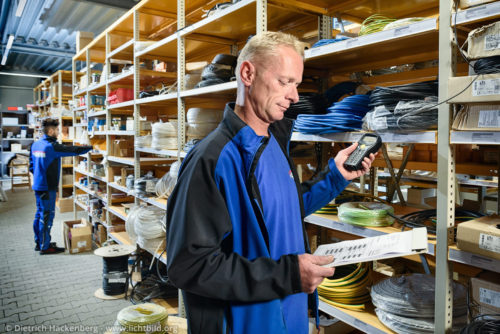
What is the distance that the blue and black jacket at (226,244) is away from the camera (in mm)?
1196

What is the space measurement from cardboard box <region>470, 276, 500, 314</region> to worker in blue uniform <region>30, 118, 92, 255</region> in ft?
19.0

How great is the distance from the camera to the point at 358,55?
7.57 ft

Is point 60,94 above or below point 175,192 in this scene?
above

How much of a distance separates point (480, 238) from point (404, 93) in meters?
A: 0.74

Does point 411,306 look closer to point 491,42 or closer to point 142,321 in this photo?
point 491,42

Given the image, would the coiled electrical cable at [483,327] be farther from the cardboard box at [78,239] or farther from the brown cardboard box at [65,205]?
the brown cardboard box at [65,205]

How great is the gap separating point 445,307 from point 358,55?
145 centimetres

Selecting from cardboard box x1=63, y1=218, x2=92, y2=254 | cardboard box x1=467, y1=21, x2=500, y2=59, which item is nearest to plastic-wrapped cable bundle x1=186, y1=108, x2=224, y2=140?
cardboard box x1=467, y1=21, x2=500, y2=59

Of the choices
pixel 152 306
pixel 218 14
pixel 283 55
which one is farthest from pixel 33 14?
pixel 283 55

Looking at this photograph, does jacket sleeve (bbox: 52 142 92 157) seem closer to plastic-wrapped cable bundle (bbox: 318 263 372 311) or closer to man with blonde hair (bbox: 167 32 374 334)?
plastic-wrapped cable bundle (bbox: 318 263 372 311)

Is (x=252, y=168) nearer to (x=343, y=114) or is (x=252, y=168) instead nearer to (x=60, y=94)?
(x=343, y=114)

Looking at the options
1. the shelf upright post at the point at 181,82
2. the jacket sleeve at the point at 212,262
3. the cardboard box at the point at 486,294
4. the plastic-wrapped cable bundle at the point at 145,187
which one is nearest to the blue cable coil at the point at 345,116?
the cardboard box at the point at 486,294

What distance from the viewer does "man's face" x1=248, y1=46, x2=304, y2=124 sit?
1.36 metres

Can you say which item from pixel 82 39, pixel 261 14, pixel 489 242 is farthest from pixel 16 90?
pixel 489 242
